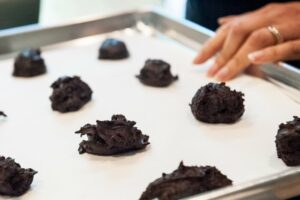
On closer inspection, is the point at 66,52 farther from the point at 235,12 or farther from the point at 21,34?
the point at 235,12

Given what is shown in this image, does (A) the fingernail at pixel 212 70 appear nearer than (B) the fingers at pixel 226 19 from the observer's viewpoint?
Yes

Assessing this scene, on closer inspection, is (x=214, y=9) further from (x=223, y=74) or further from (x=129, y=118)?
(x=129, y=118)

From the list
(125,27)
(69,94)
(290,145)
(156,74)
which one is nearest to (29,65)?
(69,94)

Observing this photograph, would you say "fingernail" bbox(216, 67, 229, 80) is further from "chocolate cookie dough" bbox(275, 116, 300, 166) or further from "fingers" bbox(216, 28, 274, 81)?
"chocolate cookie dough" bbox(275, 116, 300, 166)

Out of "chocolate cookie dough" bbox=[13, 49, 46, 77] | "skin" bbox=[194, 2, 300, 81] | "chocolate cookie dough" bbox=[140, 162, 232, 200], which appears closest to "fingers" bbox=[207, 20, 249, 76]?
"skin" bbox=[194, 2, 300, 81]

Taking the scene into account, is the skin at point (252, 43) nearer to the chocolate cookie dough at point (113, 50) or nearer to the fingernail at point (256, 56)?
the fingernail at point (256, 56)

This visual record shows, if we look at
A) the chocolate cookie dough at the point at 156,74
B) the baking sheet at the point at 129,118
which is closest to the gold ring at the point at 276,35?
the baking sheet at the point at 129,118
